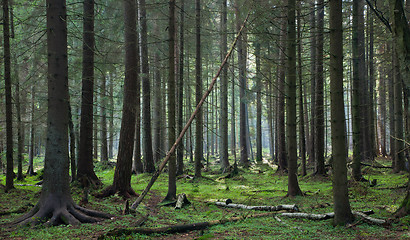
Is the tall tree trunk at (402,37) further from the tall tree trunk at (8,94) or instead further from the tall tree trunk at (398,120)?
the tall tree trunk at (8,94)

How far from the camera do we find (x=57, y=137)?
672 cm

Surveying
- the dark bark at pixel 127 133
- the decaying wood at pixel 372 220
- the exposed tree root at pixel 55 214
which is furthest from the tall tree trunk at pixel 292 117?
the exposed tree root at pixel 55 214

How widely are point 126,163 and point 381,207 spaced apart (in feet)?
24.4

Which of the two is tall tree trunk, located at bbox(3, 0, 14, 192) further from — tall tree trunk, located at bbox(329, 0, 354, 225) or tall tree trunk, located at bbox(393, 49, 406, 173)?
tall tree trunk, located at bbox(393, 49, 406, 173)

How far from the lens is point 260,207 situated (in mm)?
8414

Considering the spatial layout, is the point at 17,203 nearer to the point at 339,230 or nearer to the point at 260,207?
the point at 260,207

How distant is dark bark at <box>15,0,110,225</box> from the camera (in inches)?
257

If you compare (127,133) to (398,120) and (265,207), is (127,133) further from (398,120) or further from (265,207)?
(398,120)

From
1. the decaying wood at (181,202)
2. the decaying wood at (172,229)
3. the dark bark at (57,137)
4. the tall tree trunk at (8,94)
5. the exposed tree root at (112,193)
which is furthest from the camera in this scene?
the tall tree trunk at (8,94)

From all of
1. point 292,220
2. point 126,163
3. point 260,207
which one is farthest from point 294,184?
point 126,163

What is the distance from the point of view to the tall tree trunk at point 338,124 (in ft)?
19.9

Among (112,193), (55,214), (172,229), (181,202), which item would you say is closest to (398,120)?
(181,202)

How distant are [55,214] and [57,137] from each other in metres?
1.66

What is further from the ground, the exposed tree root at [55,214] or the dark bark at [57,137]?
the dark bark at [57,137]
